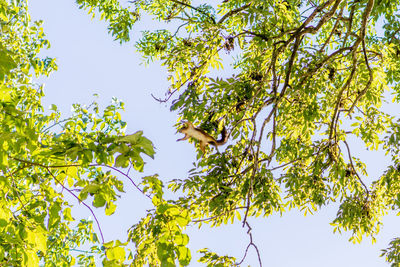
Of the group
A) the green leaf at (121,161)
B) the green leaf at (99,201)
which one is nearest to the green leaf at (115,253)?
the green leaf at (99,201)

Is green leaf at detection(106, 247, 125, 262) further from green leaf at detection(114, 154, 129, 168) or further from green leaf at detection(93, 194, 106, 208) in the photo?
green leaf at detection(114, 154, 129, 168)

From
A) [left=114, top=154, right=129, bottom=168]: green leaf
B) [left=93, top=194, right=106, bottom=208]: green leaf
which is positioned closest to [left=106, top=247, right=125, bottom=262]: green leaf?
[left=93, top=194, right=106, bottom=208]: green leaf

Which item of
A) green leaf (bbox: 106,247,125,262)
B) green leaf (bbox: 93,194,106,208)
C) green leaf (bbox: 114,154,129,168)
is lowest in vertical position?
green leaf (bbox: 106,247,125,262)

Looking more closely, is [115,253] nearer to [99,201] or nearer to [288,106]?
[99,201]

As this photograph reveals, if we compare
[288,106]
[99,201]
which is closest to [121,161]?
[99,201]

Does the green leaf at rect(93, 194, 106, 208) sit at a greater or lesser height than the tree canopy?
lesser

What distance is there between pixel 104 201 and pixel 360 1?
3.06 metres

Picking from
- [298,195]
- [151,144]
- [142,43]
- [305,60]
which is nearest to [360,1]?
[305,60]

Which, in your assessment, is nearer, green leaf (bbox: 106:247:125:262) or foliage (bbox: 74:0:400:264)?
green leaf (bbox: 106:247:125:262)

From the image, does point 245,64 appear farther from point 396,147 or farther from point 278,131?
point 396,147

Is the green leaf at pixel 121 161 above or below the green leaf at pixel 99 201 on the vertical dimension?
above

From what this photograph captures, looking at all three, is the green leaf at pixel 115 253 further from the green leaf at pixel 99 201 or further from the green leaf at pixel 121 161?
the green leaf at pixel 121 161

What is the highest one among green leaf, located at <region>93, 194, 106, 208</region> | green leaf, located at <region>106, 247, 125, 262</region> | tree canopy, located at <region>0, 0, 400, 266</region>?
tree canopy, located at <region>0, 0, 400, 266</region>

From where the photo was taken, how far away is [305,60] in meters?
4.18
